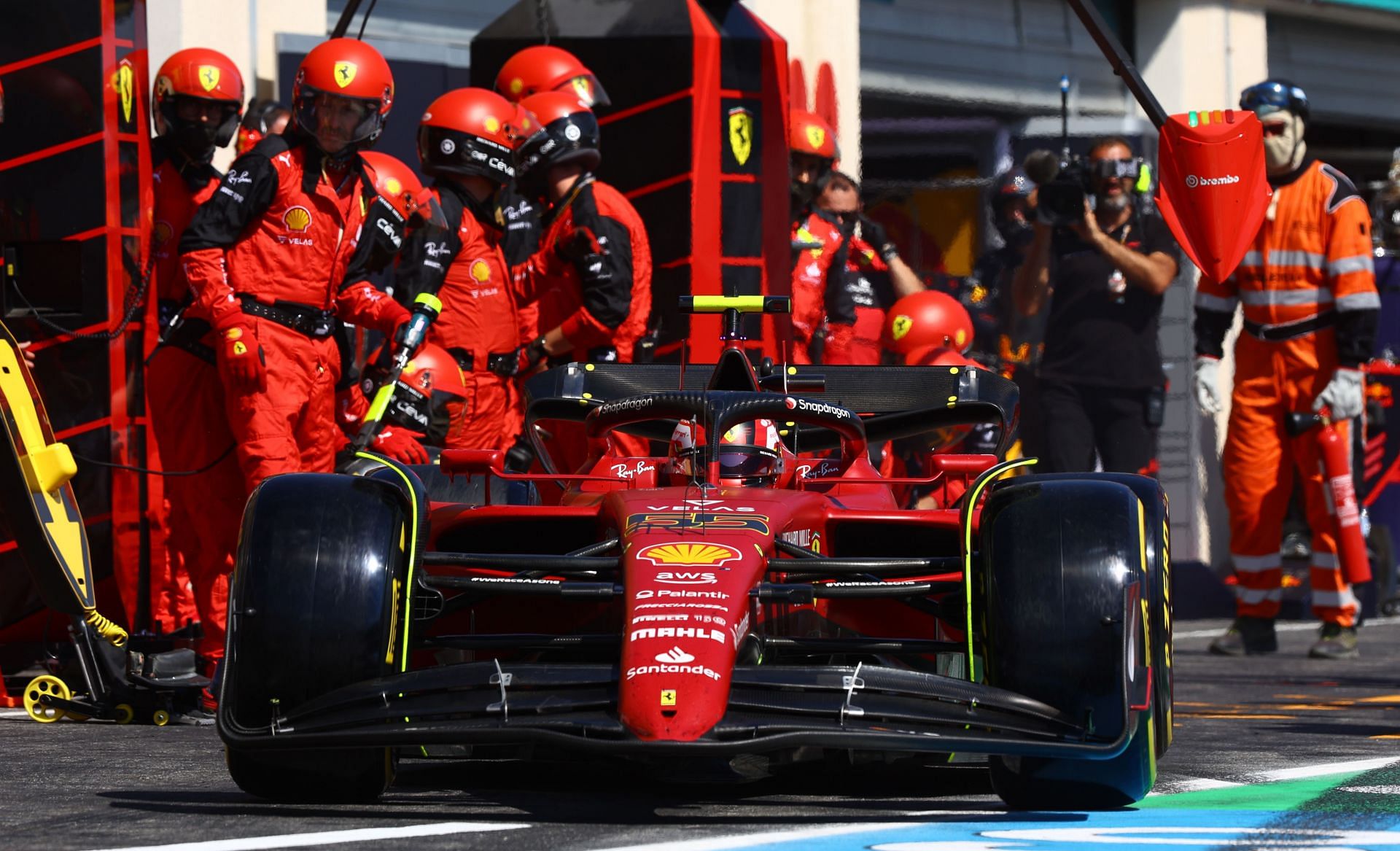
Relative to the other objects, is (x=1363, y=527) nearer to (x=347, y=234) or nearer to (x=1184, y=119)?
(x=1184, y=119)

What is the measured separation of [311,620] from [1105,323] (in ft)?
27.2

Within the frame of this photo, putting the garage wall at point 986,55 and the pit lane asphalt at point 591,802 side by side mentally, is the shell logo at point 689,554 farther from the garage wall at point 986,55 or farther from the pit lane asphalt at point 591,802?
the garage wall at point 986,55

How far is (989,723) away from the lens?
5.26 metres

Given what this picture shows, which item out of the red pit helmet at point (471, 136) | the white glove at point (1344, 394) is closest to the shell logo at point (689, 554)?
the red pit helmet at point (471, 136)

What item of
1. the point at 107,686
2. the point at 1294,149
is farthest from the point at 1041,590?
the point at 1294,149

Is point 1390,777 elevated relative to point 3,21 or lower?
lower

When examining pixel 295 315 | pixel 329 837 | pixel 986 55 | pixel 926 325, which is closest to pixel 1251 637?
pixel 926 325

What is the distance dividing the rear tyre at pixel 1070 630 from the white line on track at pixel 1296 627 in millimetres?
7315

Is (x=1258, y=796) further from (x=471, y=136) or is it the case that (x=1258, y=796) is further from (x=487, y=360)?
(x=471, y=136)

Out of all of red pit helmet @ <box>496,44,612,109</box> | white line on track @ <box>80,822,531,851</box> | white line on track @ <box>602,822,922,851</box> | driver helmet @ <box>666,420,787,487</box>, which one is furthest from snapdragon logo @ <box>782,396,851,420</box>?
red pit helmet @ <box>496,44,612,109</box>

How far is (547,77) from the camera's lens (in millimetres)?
11320

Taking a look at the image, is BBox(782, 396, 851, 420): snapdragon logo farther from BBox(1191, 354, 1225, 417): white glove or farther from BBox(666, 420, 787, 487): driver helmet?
BBox(1191, 354, 1225, 417): white glove

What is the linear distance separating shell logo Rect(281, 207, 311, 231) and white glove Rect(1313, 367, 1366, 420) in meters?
5.18

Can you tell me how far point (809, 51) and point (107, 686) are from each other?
985 centimetres
